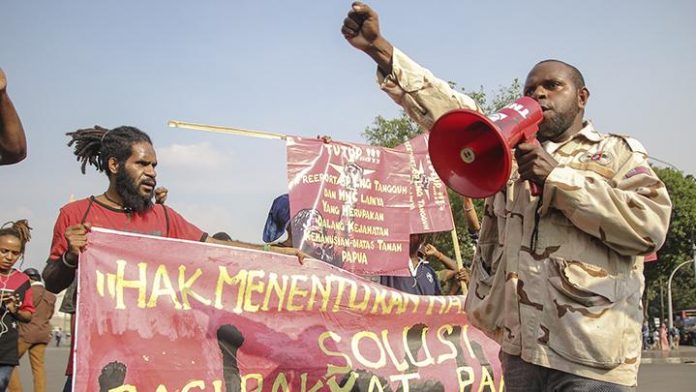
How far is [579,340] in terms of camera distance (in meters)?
2.42

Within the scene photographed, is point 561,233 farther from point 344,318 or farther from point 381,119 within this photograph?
point 381,119

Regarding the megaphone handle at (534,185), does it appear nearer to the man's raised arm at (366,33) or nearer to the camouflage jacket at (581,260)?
the camouflage jacket at (581,260)

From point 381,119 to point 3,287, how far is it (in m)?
25.5

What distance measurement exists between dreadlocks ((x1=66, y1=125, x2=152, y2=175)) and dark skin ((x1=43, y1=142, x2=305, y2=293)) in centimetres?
4

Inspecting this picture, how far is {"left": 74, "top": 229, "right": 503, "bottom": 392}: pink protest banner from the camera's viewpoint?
3.92 meters

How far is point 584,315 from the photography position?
2432 mm

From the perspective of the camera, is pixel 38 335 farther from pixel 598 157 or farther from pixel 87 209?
pixel 598 157

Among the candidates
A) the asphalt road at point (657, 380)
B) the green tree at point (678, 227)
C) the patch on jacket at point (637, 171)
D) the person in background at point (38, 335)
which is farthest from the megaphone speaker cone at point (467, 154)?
Answer: the green tree at point (678, 227)

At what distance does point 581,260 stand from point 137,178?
2459 mm

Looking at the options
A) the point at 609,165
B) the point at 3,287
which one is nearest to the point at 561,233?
the point at 609,165

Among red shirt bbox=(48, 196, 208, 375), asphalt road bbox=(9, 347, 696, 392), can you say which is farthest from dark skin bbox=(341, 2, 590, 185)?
asphalt road bbox=(9, 347, 696, 392)

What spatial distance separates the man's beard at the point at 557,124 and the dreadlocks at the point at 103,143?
2337mm

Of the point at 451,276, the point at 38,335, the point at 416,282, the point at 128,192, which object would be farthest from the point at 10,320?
the point at 451,276

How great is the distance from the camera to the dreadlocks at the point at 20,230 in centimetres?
643
